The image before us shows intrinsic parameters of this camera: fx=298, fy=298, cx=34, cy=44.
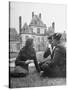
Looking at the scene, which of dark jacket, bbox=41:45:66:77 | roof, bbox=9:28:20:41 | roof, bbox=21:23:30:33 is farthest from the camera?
dark jacket, bbox=41:45:66:77

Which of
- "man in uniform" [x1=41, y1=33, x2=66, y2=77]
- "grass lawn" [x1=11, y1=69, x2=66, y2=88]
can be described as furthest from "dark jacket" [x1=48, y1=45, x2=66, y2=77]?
"grass lawn" [x1=11, y1=69, x2=66, y2=88]

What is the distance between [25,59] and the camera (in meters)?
6.18

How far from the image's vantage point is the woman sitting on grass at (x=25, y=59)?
612 cm

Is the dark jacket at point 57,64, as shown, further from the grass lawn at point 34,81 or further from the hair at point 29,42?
the hair at point 29,42

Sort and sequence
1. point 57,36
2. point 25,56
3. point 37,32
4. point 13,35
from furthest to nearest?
point 57,36 → point 37,32 → point 25,56 → point 13,35

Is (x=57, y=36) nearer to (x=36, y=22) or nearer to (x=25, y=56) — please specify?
(x=36, y=22)

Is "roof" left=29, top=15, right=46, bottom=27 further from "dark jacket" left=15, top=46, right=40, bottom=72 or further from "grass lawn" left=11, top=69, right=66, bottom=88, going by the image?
"grass lawn" left=11, top=69, right=66, bottom=88

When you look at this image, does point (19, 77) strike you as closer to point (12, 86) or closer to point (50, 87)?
point (12, 86)

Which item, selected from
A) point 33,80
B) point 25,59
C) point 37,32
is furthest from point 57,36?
point 33,80

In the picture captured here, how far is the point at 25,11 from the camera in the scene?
20.3 feet

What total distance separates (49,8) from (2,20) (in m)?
1.07

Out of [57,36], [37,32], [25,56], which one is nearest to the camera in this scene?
[25,56]

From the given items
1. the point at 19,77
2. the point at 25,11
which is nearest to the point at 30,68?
the point at 19,77

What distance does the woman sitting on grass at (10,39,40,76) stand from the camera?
20.1 feet
